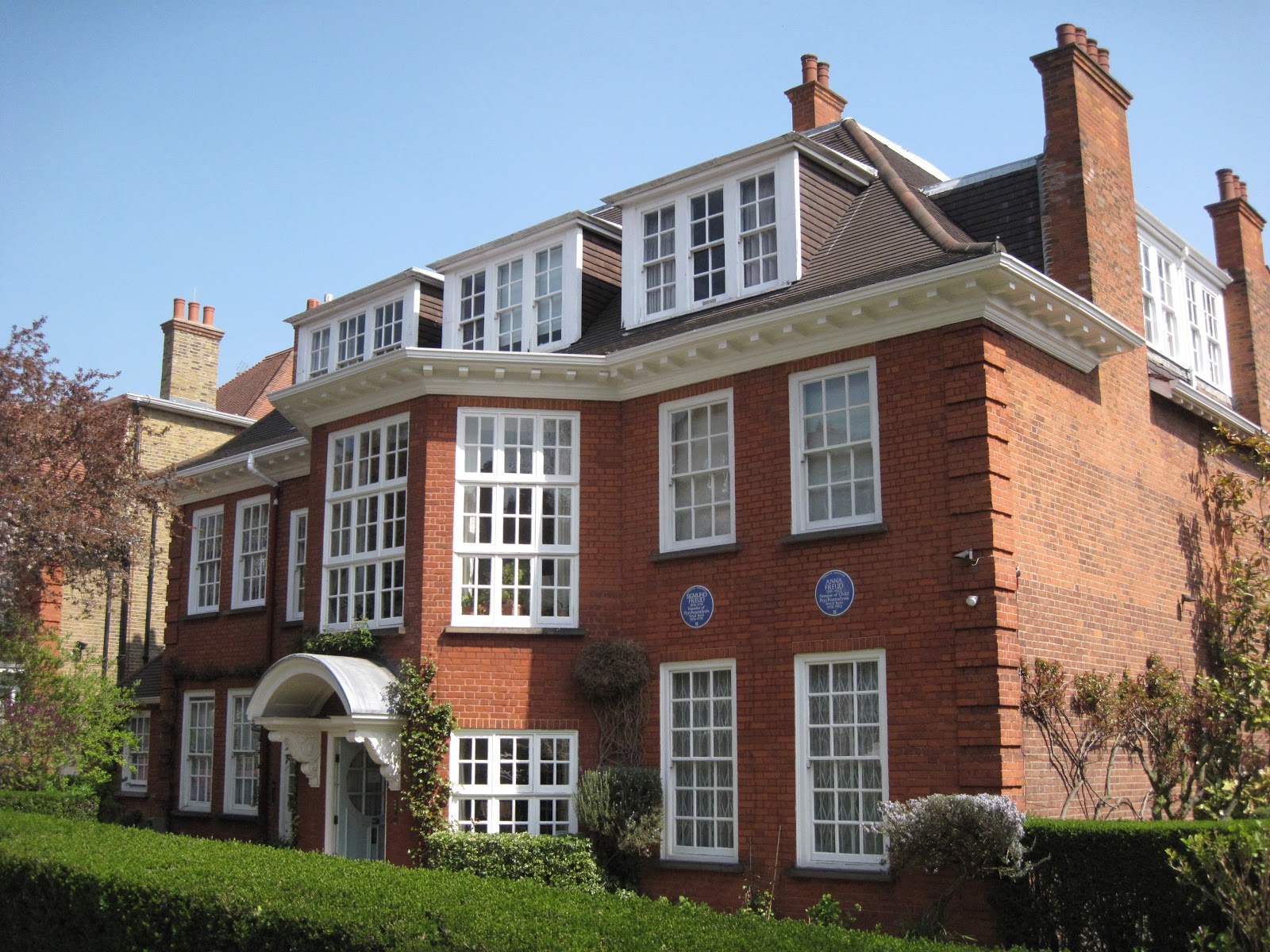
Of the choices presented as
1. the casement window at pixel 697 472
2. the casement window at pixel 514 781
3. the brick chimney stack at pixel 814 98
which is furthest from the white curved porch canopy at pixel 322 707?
the brick chimney stack at pixel 814 98

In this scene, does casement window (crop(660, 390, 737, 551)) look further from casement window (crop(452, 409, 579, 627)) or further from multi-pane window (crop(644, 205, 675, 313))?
multi-pane window (crop(644, 205, 675, 313))

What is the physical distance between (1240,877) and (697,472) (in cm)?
839

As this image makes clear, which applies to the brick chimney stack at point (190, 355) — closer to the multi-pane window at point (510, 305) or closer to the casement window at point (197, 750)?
the casement window at point (197, 750)

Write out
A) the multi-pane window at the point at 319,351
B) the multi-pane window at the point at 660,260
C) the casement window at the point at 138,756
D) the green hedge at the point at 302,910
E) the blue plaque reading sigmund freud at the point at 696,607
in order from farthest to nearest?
1. the casement window at the point at 138,756
2. the multi-pane window at the point at 319,351
3. the multi-pane window at the point at 660,260
4. the blue plaque reading sigmund freud at the point at 696,607
5. the green hedge at the point at 302,910

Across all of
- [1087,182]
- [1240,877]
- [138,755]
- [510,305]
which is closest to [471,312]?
[510,305]

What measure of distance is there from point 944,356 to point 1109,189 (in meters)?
4.92

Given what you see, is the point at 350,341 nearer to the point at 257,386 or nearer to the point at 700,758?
the point at 700,758

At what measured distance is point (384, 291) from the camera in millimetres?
21078

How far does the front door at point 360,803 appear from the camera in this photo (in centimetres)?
1761

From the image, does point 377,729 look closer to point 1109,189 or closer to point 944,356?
point 944,356

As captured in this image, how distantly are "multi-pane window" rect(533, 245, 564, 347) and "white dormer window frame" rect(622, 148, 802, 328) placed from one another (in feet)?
4.92

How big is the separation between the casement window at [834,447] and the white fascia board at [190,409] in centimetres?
1925

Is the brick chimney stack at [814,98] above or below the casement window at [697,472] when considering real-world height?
above

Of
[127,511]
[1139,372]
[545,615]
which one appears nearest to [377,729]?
[545,615]
